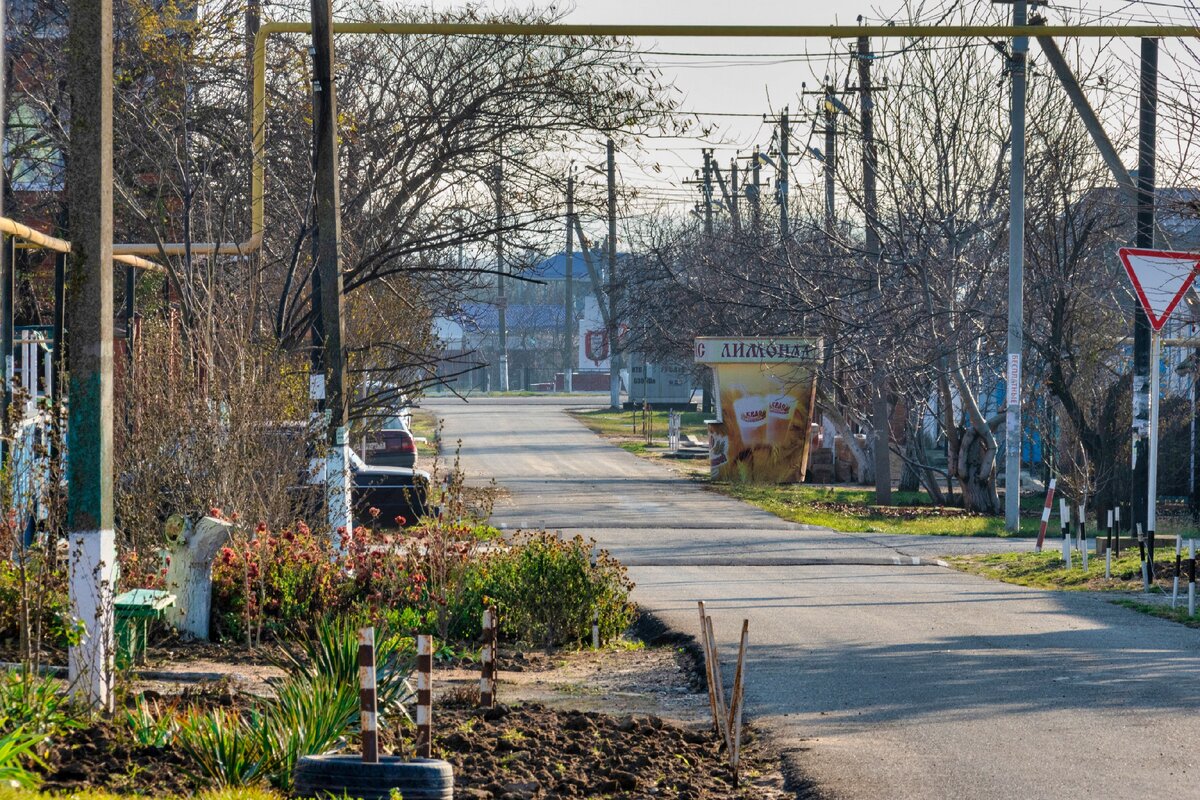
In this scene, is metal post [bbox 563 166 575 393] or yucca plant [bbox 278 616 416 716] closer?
yucca plant [bbox 278 616 416 716]

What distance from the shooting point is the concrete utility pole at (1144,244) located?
1638cm

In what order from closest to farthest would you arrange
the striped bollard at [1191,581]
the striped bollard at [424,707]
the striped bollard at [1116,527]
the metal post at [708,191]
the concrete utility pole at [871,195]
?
the striped bollard at [424,707], the striped bollard at [1191,581], the striped bollard at [1116,527], the concrete utility pole at [871,195], the metal post at [708,191]

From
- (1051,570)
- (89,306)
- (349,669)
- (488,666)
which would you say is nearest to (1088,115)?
(1051,570)

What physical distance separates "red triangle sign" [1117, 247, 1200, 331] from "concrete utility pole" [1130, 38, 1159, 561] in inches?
75.4

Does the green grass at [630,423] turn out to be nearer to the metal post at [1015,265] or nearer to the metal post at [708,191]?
the metal post at [708,191]

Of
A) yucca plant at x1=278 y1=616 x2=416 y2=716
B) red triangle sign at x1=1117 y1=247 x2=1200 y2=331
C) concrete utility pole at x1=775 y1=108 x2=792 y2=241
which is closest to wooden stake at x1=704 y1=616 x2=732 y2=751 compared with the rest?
yucca plant at x1=278 y1=616 x2=416 y2=716

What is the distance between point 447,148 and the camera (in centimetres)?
1930

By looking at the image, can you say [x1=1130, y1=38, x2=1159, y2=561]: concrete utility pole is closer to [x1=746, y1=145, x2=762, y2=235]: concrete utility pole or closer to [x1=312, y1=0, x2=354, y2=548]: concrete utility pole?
[x1=312, y1=0, x2=354, y2=548]: concrete utility pole

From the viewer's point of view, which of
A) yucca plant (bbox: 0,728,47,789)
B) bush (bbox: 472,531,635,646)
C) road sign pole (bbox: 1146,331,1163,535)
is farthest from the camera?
road sign pole (bbox: 1146,331,1163,535)

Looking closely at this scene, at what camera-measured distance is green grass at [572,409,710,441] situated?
182 feet

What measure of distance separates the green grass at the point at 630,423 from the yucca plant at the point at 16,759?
4498 centimetres

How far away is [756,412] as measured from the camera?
113 ft

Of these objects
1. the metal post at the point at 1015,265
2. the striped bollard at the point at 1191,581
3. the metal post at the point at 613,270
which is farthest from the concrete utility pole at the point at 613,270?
the striped bollard at the point at 1191,581

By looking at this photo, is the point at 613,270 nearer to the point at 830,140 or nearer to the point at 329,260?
the point at 830,140
